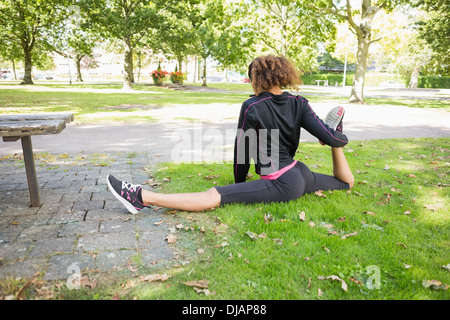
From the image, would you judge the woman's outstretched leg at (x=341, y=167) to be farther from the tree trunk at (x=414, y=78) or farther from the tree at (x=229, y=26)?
the tree trunk at (x=414, y=78)

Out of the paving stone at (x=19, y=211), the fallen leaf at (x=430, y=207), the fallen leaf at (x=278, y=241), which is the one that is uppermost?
the paving stone at (x=19, y=211)

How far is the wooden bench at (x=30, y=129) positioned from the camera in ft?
10.1

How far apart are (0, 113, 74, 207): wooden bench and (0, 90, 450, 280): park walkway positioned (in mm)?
315

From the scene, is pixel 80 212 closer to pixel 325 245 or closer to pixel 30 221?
pixel 30 221

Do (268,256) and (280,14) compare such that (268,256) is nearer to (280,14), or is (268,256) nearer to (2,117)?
(2,117)

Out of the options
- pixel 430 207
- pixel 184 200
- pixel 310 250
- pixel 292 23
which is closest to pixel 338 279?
pixel 310 250

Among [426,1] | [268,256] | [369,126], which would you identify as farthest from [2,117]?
[426,1]

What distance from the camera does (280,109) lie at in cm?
345

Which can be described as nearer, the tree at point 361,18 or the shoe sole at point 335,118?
the shoe sole at point 335,118

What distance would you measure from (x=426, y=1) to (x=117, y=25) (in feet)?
61.4

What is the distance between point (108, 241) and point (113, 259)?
335 mm

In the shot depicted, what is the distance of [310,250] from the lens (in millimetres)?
2785

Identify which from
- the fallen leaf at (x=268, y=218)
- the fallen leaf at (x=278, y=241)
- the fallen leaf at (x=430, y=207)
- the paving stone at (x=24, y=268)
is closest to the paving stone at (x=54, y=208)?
the paving stone at (x=24, y=268)

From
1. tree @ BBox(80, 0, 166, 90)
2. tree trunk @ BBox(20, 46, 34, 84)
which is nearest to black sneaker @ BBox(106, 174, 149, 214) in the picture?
tree @ BBox(80, 0, 166, 90)
